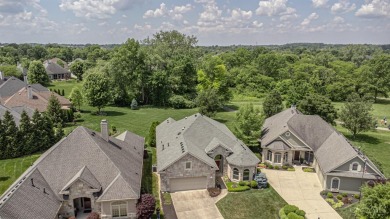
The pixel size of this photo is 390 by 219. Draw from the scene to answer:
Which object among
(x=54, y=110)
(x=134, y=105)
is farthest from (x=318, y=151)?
(x=134, y=105)

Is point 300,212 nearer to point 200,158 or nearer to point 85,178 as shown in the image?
point 200,158

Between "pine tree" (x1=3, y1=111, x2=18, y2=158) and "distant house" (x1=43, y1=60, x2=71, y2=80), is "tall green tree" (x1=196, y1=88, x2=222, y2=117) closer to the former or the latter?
"pine tree" (x1=3, y1=111, x2=18, y2=158)

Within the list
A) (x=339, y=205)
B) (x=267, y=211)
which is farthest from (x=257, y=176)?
(x=339, y=205)

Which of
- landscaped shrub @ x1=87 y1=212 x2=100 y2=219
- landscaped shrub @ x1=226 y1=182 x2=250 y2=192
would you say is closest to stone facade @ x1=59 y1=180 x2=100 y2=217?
landscaped shrub @ x1=87 y1=212 x2=100 y2=219

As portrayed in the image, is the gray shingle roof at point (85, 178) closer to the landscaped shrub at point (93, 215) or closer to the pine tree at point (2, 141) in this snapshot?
the landscaped shrub at point (93, 215)

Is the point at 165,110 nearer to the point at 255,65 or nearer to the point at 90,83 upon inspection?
the point at 90,83
